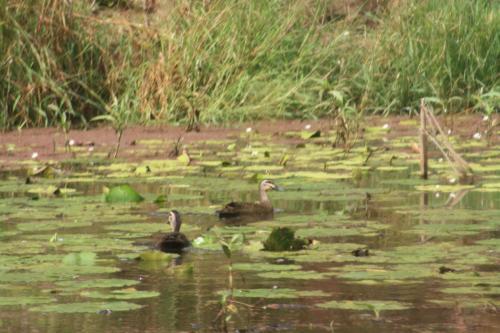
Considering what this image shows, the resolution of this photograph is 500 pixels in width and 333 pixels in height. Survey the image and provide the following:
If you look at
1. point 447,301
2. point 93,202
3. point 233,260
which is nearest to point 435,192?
point 93,202

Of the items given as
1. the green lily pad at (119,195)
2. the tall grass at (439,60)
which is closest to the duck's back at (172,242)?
the green lily pad at (119,195)

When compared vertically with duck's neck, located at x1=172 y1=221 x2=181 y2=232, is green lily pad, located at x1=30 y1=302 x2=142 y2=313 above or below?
below

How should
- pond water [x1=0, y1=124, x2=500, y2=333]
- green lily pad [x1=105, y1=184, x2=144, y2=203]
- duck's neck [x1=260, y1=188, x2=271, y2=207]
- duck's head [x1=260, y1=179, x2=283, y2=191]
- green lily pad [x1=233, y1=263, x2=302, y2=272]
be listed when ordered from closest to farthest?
pond water [x1=0, y1=124, x2=500, y2=333], green lily pad [x1=233, y1=263, x2=302, y2=272], duck's neck [x1=260, y1=188, x2=271, y2=207], duck's head [x1=260, y1=179, x2=283, y2=191], green lily pad [x1=105, y1=184, x2=144, y2=203]

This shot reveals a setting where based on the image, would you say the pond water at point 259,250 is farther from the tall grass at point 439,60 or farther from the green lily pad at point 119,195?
the tall grass at point 439,60

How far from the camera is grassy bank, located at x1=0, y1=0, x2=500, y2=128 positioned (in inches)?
586

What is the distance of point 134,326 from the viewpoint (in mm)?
5992

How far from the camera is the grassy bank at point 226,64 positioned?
586 inches

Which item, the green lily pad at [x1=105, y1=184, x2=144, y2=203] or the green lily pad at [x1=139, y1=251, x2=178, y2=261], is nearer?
the green lily pad at [x1=139, y1=251, x2=178, y2=261]

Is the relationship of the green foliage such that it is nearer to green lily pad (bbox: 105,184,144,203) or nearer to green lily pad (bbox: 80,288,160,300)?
green lily pad (bbox: 80,288,160,300)

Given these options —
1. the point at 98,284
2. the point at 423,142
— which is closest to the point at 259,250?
the point at 98,284

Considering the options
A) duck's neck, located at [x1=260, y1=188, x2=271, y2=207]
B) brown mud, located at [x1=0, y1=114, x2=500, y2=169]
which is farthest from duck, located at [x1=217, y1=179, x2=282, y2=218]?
brown mud, located at [x1=0, y1=114, x2=500, y2=169]

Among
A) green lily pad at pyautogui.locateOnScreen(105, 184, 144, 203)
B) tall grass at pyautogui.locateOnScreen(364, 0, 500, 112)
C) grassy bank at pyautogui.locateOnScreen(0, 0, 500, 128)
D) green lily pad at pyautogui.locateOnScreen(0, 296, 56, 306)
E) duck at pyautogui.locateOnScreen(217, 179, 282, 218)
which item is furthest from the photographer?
tall grass at pyautogui.locateOnScreen(364, 0, 500, 112)

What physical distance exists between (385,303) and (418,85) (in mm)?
9467

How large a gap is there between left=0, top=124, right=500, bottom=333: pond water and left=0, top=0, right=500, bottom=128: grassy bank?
2.76 meters
